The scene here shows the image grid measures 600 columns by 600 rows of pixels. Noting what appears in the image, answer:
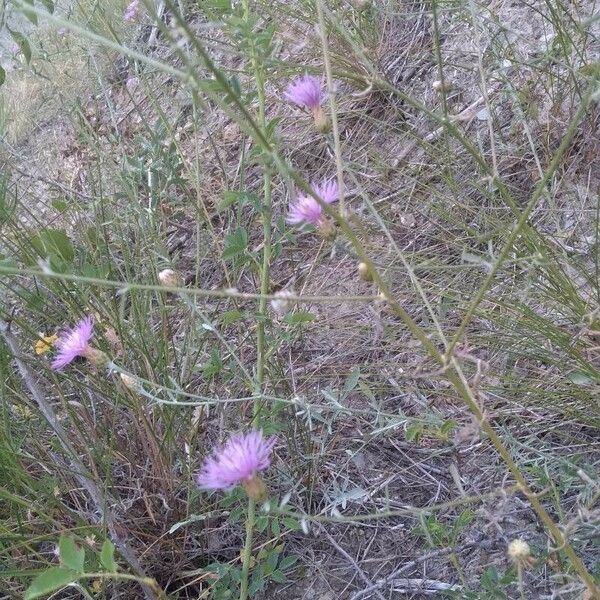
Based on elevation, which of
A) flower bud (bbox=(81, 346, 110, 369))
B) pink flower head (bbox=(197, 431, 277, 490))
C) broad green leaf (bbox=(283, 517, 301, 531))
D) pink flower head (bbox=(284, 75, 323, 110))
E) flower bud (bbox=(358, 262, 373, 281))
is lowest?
broad green leaf (bbox=(283, 517, 301, 531))

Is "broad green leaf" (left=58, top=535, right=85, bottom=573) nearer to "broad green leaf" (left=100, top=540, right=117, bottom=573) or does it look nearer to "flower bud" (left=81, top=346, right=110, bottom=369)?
"broad green leaf" (left=100, top=540, right=117, bottom=573)

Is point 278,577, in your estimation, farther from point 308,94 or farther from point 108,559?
point 308,94

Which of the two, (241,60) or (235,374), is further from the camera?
(241,60)

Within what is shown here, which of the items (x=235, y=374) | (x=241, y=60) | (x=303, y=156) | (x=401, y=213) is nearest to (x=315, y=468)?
(x=235, y=374)

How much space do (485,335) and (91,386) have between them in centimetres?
79

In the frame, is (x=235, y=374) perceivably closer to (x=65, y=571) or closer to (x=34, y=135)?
(x=65, y=571)

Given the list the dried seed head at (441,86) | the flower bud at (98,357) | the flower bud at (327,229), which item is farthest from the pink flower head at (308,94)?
the flower bud at (98,357)

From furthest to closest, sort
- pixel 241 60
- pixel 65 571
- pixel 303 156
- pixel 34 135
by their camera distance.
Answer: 1. pixel 34 135
2. pixel 241 60
3. pixel 303 156
4. pixel 65 571

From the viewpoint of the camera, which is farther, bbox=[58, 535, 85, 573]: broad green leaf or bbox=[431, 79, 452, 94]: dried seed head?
bbox=[431, 79, 452, 94]: dried seed head

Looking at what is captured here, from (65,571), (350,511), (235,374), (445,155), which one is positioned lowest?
(350,511)

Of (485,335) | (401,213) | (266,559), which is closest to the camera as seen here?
(266,559)

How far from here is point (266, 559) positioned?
1.27m

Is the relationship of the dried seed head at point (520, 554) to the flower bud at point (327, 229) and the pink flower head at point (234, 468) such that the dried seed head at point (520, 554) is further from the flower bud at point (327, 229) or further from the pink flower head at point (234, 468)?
the flower bud at point (327, 229)

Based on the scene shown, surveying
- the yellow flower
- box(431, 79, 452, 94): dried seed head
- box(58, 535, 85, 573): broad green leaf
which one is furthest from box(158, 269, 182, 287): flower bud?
box(431, 79, 452, 94): dried seed head
